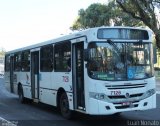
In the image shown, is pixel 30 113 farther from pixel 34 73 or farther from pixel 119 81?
pixel 119 81

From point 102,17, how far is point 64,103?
127 ft

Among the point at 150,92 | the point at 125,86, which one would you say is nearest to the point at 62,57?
the point at 125,86

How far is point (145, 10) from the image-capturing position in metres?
35.1

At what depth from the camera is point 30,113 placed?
15664 millimetres

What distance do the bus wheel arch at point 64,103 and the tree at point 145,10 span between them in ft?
67.4

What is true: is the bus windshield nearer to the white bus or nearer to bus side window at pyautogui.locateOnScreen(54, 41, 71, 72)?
the white bus

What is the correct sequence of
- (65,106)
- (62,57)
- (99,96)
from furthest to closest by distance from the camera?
(62,57), (65,106), (99,96)

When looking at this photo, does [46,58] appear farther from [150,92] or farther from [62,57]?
[150,92]

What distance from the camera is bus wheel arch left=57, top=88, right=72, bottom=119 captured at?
13.9 m

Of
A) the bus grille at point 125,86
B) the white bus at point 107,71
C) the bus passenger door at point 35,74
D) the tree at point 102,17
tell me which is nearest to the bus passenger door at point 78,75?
the white bus at point 107,71

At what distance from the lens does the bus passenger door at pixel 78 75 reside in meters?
12.6

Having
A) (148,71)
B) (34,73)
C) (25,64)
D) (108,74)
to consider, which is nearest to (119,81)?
(108,74)

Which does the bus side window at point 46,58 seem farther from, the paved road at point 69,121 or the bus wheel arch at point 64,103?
the paved road at point 69,121

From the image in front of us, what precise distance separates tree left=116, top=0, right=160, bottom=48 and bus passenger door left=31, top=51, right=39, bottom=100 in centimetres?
1766
